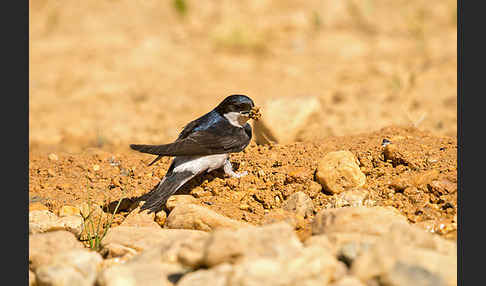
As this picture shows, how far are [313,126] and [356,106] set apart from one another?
203cm

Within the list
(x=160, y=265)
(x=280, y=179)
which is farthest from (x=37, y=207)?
(x=160, y=265)

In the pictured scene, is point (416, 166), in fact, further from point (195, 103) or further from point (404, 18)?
point (404, 18)

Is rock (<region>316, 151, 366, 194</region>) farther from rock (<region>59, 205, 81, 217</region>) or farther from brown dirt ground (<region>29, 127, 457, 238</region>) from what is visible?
rock (<region>59, 205, 81, 217</region>)

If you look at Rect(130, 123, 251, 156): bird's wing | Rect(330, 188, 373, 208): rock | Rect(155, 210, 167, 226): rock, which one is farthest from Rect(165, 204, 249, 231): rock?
Rect(330, 188, 373, 208): rock

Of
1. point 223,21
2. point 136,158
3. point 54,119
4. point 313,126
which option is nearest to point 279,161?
point 136,158

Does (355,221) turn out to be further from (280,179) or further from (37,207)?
(37,207)

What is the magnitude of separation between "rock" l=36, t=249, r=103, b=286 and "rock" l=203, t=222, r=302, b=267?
2.48 ft

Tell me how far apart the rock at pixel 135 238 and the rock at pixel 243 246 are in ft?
2.38

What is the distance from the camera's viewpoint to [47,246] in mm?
3797

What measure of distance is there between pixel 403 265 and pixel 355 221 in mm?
725

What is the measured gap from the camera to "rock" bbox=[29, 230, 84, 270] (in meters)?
3.73

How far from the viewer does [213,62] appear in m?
11.3

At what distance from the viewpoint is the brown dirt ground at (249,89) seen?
16.3ft

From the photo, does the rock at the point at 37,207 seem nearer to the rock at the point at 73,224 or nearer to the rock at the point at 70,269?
the rock at the point at 73,224
